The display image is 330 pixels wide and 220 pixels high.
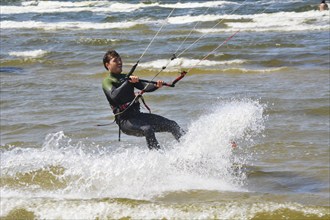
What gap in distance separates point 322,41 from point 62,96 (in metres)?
11.1

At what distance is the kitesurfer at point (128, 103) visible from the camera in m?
8.89

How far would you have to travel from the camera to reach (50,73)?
68.2 ft

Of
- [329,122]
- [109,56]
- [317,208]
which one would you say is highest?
[109,56]

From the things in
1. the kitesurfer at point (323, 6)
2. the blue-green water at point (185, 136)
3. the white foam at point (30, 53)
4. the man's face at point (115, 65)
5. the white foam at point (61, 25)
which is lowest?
the white foam at point (61, 25)

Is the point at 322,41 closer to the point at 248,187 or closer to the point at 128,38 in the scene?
the point at 128,38

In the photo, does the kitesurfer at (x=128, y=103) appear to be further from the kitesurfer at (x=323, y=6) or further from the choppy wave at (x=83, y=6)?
the choppy wave at (x=83, y=6)

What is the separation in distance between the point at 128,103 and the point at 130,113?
248mm

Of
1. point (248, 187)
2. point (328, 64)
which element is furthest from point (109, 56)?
point (328, 64)

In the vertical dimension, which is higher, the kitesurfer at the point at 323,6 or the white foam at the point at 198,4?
the kitesurfer at the point at 323,6

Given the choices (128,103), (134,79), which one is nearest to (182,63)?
(128,103)

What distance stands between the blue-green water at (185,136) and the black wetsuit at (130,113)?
1.15 ft

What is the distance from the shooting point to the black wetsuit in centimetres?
892

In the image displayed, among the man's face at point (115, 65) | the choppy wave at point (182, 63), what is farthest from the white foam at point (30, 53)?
the man's face at point (115, 65)

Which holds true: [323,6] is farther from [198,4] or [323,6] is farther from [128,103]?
[128,103]
